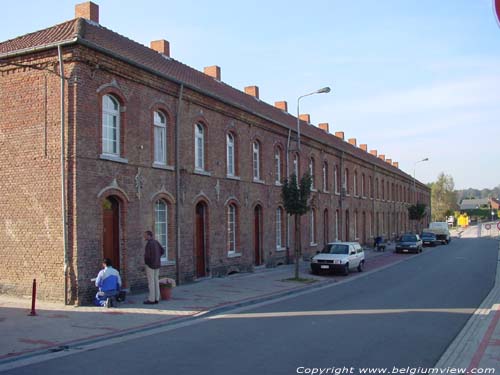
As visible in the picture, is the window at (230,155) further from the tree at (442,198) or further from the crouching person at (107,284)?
the tree at (442,198)

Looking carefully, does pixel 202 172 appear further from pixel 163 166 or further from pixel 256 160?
pixel 256 160

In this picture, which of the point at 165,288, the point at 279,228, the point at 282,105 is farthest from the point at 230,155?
the point at 282,105

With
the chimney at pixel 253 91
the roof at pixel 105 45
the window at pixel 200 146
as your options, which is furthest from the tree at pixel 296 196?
the chimney at pixel 253 91

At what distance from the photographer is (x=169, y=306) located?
569 inches

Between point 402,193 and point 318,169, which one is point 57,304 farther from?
point 402,193

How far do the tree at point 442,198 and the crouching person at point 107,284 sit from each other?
319ft

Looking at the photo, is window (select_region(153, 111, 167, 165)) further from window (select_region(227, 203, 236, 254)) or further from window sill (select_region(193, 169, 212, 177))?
window (select_region(227, 203, 236, 254))

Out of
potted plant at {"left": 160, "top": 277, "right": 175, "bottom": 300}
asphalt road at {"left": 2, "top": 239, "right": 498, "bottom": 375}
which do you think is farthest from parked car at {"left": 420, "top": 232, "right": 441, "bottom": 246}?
potted plant at {"left": 160, "top": 277, "right": 175, "bottom": 300}

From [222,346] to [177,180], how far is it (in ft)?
33.6

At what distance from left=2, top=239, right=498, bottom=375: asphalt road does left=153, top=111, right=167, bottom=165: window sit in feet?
21.9

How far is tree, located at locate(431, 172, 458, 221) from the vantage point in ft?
345

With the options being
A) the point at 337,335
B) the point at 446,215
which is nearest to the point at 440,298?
the point at 337,335

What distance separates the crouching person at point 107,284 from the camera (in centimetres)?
1397

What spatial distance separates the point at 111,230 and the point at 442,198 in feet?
331
